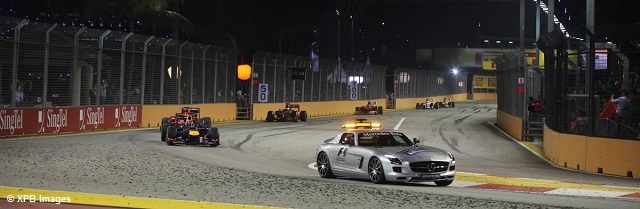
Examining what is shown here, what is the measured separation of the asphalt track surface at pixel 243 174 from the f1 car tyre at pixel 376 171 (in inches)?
7.4

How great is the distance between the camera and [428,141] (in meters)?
32.1

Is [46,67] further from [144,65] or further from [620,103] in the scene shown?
[620,103]

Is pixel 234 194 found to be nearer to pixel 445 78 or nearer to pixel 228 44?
pixel 228 44

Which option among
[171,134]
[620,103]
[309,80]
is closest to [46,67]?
[171,134]

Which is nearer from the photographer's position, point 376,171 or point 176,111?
point 376,171

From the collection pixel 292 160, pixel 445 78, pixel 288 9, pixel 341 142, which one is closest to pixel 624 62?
pixel 341 142

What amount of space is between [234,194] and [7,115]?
16876 millimetres

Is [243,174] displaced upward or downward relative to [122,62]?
downward

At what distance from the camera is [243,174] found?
53.4 feet

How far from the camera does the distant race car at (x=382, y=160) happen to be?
48.9 feet

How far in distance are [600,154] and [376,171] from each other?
6.62 metres

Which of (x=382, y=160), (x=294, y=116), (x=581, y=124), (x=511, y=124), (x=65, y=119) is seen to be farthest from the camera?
(x=294, y=116)

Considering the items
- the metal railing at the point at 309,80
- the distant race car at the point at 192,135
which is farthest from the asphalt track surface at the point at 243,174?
the metal railing at the point at 309,80

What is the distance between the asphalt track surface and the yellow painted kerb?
0.45m
